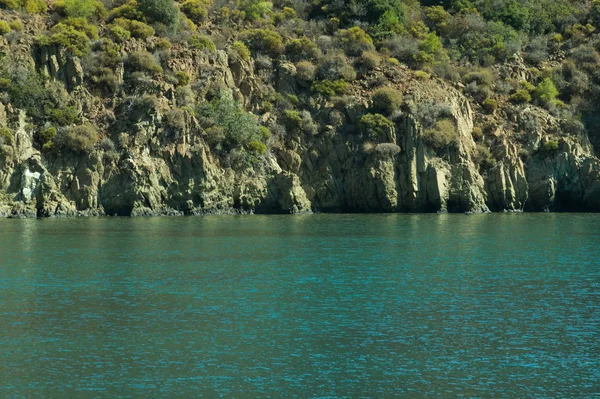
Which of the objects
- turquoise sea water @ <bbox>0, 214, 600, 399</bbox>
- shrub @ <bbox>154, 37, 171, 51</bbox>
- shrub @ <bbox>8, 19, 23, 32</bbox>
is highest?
shrub @ <bbox>8, 19, 23, 32</bbox>

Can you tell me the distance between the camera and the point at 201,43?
88688 mm

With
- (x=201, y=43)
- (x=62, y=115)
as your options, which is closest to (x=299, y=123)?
(x=201, y=43)

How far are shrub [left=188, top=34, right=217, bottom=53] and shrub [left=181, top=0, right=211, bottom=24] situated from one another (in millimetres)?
7083

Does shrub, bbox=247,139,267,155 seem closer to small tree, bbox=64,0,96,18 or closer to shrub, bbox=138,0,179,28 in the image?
shrub, bbox=138,0,179,28

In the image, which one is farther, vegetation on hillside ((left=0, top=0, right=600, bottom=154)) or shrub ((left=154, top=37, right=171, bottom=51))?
shrub ((left=154, top=37, right=171, bottom=51))

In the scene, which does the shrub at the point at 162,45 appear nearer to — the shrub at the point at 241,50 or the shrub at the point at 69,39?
the shrub at the point at 69,39

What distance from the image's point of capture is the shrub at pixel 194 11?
315ft

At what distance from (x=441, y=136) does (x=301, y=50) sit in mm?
19144

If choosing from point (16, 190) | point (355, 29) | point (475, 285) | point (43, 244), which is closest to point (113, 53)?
point (16, 190)

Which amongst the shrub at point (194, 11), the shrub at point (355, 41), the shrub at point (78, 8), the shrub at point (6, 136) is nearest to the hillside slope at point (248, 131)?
the shrub at point (6, 136)

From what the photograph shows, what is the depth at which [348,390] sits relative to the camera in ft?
75.9

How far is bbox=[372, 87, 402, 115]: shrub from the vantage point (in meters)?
84.6

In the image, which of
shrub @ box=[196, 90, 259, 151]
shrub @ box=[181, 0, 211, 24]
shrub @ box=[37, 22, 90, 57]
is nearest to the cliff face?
shrub @ box=[37, 22, 90, 57]

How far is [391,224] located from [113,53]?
107 feet
